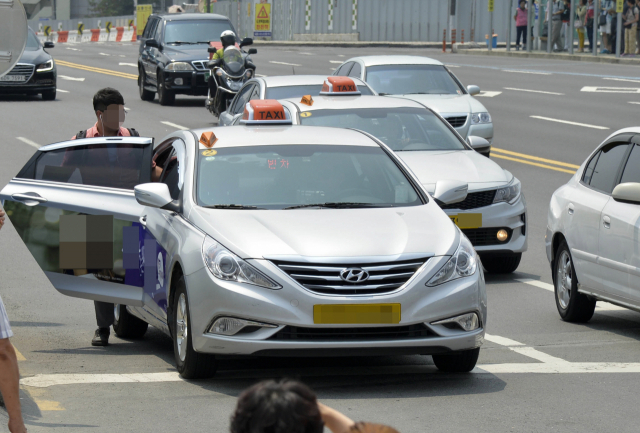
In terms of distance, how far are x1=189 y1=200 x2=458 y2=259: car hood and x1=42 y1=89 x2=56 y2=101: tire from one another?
75.0 ft

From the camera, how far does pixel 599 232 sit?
329 inches

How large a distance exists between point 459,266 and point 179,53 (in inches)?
851

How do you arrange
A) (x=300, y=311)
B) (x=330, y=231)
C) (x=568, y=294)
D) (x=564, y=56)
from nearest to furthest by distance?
(x=300, y=311) → (x=330, y=231) → (x=568, y=294) → (x=564, y=56)

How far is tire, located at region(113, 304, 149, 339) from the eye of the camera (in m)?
8.51

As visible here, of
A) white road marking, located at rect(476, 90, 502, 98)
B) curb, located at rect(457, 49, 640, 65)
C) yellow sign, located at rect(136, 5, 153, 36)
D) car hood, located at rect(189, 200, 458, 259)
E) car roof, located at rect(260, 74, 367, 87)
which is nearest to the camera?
car hood, located at rect(189, 200, 458, 259)

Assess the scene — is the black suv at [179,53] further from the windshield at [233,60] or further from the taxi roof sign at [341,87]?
the taxi roof sign at [341,87]

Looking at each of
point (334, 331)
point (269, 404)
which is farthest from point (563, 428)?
point (269, 404)

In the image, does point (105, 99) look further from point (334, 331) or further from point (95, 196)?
point (334, 331)

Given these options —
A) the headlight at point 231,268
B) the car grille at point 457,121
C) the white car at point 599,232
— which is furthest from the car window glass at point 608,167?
the car grille at point 457,121


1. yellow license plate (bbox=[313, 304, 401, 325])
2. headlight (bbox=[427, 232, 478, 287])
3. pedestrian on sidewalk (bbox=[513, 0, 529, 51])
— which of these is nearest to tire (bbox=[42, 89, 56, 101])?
pedestrian on sidewalk (bbox=[513, 0, 529, 51])

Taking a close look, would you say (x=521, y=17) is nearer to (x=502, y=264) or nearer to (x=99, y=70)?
(x=99, y=70)

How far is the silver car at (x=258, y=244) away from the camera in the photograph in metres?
6.39

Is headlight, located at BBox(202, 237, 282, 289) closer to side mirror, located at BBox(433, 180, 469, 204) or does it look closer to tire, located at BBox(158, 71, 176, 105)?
side mirror, located at BBox(433, 180, 469, 204)

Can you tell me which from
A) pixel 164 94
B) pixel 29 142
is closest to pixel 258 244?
pixel 29 142
